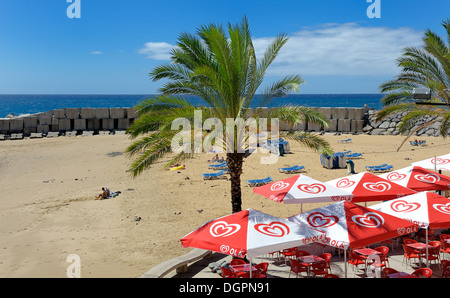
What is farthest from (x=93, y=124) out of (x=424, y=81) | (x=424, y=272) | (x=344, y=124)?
(x=424, y=272)

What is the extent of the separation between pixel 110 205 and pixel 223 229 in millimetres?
10262

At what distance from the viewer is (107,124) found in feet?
147

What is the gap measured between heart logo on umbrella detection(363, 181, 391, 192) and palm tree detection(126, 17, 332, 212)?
1549 mm

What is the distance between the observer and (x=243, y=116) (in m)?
11.8

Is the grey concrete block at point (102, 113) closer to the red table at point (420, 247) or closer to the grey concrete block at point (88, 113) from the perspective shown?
the grey concrete block at point (88, 113)

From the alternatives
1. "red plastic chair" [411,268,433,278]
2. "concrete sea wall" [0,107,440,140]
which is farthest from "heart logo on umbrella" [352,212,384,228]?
"concrete sea wall" [0,107,440,140]

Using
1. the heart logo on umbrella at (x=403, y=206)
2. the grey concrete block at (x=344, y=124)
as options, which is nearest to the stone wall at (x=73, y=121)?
the grey concrete block at (x=344, y=124)

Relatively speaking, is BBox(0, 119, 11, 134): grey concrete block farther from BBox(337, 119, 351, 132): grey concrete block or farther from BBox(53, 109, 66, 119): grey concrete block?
BBox(337, 119, 351, 132): grey concrete block

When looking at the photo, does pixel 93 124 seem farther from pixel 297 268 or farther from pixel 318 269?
pixel 318 269

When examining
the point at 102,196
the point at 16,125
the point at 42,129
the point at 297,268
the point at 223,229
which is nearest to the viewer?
the point at 223,229

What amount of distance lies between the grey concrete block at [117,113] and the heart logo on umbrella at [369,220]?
126 feet

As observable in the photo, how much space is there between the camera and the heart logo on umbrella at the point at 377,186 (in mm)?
11883

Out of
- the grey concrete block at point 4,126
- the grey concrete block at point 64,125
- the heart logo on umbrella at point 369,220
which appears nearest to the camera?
the heart logo on umbrella at point 369,220
